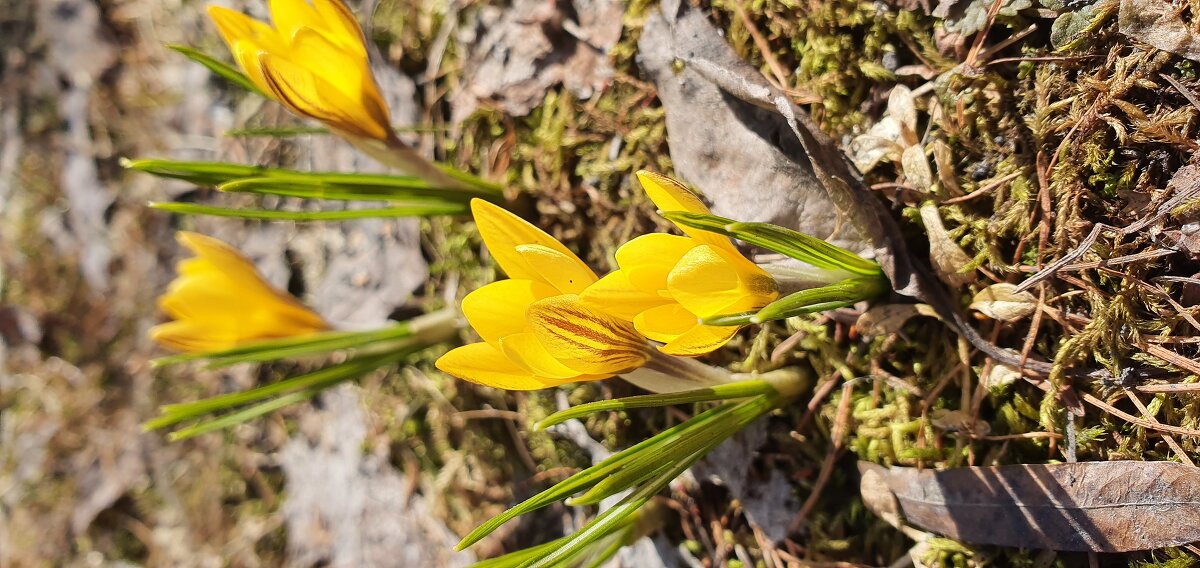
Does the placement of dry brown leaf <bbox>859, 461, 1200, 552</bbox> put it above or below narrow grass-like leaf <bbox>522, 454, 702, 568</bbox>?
above

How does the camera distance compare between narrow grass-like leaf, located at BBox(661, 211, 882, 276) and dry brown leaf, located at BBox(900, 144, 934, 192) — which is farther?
dry brown leaf, located at BBox(900, 144, 934, 192)

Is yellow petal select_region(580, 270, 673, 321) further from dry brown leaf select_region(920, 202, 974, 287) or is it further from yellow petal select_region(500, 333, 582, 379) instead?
dry brown leaf select_region(920, 202, 974, 287)

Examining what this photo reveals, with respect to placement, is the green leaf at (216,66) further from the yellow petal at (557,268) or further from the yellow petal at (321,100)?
the yellow petal at (557,268)

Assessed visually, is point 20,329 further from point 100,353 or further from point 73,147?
point 73,147

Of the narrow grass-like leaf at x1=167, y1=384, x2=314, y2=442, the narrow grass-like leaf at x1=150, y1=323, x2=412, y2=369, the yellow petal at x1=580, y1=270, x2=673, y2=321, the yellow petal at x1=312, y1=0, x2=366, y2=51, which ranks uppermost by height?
the yellow petal at x1=312, y1=0, x2=366, y2=51

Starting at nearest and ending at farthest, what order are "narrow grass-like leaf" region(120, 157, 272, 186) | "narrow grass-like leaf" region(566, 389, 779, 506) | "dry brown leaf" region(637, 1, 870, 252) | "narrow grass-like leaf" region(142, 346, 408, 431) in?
"narrow grass-like leaf" region(566, 389, 779, 506)
"dry brown leaf" region(637, 1, 870, 252)
"narrow grass-like leaf" region(120, 157, 272, 186)
"narrow grass-like leaf" region(142, 346, 408, 431)

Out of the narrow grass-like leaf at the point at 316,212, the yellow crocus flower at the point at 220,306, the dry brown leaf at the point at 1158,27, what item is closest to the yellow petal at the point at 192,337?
the yellow crocus flower at the point at 220,306

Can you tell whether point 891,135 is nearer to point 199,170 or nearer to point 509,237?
point 509,237

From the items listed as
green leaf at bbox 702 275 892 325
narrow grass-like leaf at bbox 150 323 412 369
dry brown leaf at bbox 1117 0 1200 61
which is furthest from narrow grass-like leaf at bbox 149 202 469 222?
dry brown leaf at bbox 1117 0 1200 61
